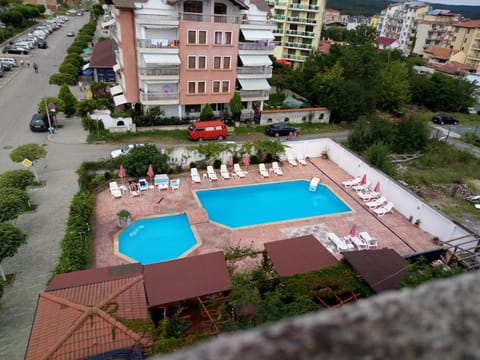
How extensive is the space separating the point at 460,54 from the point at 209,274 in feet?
317

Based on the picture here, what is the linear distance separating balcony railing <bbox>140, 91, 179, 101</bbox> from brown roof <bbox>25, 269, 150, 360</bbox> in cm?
2151

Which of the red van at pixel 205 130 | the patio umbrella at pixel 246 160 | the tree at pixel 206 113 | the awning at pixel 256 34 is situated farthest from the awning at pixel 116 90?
the patio umbrella at pixel 246 160

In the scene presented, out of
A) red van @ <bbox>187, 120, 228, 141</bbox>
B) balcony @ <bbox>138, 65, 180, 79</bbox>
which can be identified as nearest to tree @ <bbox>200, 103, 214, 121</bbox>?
red van @ <bbox>187, 120, 228, 141</bbox>

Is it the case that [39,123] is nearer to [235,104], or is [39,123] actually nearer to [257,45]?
[235,104]

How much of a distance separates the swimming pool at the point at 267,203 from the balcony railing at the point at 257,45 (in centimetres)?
1515

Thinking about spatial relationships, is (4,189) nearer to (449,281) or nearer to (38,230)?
(38,230)

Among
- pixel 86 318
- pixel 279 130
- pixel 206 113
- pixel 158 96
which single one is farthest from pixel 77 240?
pixel 279 130

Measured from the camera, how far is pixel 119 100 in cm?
3228

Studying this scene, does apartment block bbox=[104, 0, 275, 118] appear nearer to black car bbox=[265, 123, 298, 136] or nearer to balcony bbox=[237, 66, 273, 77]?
balcony bbox=[237, 66, 273, 77]

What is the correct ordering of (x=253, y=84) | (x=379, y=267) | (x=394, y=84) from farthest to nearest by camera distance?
1. (x=394, y=84)
2. (x=253, y=84)
3. (x=379, y=267)

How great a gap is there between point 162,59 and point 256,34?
381 inches

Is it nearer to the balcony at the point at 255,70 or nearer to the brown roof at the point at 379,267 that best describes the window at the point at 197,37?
the balcony at the point at 255,70

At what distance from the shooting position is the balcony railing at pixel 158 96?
1186 inches

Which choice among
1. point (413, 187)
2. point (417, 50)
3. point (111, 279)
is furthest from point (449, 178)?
point (417, 50)
